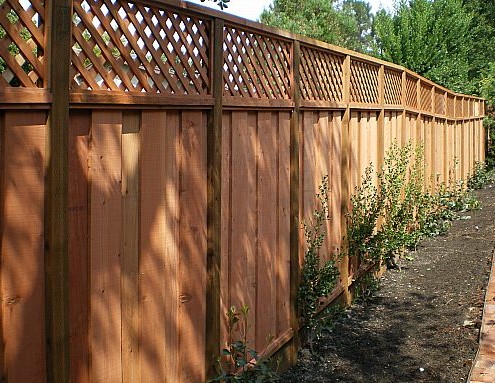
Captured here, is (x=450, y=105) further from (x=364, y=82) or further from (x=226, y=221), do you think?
(x=226, y=221)

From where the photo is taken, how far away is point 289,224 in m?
4.62

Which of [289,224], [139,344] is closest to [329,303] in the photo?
[289,224]

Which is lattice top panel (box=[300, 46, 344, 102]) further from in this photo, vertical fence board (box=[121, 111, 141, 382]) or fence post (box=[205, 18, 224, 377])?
vertical fence board (box=[121, 111, 141, 382])

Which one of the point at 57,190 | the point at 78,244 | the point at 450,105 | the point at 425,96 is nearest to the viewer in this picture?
the point at 57,190

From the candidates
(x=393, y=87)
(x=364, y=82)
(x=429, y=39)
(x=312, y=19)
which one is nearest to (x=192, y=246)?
(x=364, y=82)

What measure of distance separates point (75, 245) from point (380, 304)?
4284 mm

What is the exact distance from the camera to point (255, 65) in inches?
160

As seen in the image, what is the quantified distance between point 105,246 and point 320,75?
296 centimetres

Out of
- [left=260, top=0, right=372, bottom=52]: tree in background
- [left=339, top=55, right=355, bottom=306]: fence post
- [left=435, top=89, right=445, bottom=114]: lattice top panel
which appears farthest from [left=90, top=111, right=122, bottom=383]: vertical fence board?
[left=260, top=0, right=372, bottom=52]: tree in background

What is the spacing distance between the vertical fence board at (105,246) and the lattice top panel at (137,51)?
162 mm

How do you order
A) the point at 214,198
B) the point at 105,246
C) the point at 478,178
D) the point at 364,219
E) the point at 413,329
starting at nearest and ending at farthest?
the point at 105,246
the point at 214,198
the point at 413,329
the point at 364,219
the point at 478,178

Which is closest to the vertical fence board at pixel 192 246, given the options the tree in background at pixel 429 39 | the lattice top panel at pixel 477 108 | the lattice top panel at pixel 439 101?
the lattice top panel at pixel 439 101

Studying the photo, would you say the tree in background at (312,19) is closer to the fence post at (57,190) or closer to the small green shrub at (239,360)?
the small green shrub at (239,360)

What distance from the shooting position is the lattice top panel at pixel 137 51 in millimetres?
2508
